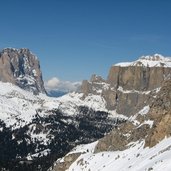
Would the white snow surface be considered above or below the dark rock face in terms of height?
below

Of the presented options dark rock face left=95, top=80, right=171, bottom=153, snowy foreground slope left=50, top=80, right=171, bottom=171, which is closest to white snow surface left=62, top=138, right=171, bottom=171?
snowy foreground slope left=50, top=80, right=171, bottom=171

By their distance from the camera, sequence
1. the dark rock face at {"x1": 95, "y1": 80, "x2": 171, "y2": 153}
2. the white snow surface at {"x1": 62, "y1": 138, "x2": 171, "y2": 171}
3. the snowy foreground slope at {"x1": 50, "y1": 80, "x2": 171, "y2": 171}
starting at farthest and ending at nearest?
the dark rock face at {"x1": 95, "y1": 80, "x2": 171, "y2": 153} < the snowy foreground slope at {"x1": 50, "y1": 80, "x2": 171, "y2": 171} < the white snow surface at {"x1": 62, "y1": 138, "x2": 171, "y2": 171}

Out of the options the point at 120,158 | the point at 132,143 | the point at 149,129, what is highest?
the point at 149,129

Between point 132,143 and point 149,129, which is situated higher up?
point 149,129

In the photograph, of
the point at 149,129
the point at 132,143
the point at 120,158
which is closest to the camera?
the point at 120,158

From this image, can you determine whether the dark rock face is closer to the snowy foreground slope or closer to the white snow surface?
the snowy foreground slope

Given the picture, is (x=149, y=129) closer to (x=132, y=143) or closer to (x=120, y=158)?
(x=132, y=143)

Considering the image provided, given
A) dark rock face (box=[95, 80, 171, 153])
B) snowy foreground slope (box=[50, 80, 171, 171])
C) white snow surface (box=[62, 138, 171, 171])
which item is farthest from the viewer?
dark rock face (box=[95, 80, 171, 153])

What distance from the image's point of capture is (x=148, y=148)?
143625 millimetres

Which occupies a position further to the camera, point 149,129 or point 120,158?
point 149,129

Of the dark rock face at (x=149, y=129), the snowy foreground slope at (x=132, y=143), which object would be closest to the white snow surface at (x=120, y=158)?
the snowy foreground slope at (x=132, y=143)

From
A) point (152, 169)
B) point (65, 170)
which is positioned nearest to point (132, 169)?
point (152, 169)

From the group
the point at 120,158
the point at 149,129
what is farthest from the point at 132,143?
the point at 120,158

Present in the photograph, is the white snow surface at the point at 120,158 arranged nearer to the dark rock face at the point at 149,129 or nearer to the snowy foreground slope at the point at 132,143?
the snowy foreground slope at the point at 132,143
